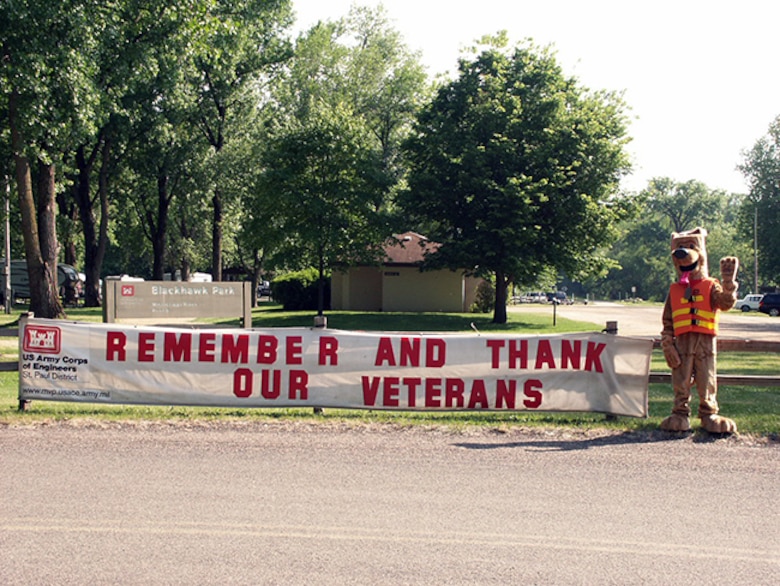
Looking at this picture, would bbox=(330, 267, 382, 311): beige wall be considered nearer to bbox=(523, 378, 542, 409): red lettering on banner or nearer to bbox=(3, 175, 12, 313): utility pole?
bbox=(3, 175, 12, 313): utility pole

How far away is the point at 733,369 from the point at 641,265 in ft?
349

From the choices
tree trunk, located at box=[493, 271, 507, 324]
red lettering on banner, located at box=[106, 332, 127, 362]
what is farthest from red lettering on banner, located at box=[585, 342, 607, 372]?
tree trunk, located at box=[493, 271, 507, 324]

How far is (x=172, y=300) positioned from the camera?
21812 mm

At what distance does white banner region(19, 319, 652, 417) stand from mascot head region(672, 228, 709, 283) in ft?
4.14

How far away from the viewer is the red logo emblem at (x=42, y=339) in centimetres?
1084

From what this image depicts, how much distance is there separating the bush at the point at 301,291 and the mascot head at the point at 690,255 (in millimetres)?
36486

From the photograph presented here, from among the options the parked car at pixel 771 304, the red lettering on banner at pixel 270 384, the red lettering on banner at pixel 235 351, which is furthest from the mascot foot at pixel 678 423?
the parked car at pixel 771 304

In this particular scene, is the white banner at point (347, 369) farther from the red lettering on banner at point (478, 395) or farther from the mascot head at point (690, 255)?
the mascot head at point (690, 255)

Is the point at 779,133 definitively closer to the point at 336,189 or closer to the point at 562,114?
the point at 562,114

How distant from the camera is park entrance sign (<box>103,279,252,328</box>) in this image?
21.0 meters

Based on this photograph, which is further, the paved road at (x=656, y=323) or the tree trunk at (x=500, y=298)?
the tree trunk at (x=500, y=298)

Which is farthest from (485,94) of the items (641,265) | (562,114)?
(641,265)

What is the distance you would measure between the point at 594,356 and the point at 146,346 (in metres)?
5.94

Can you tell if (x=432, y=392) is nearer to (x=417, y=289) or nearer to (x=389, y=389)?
(x=389, y=389)
